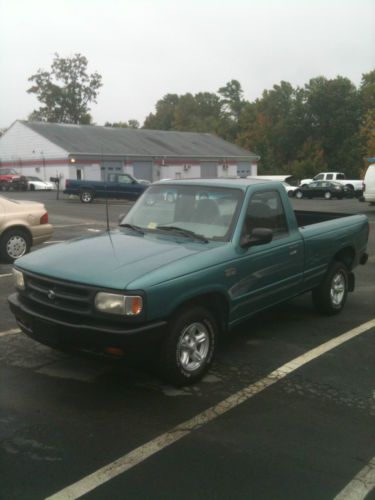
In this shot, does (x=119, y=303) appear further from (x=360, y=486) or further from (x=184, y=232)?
(x=360, y=486)

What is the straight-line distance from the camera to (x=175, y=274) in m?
4.00

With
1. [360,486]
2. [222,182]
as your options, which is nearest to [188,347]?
[360,486]

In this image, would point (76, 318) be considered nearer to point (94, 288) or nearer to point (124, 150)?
point (94, 288)

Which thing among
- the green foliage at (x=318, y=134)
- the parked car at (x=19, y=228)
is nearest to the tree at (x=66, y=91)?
the green foliage at (x=318, y=134)

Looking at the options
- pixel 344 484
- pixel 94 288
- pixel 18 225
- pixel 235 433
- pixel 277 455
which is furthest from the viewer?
pixel 18 225

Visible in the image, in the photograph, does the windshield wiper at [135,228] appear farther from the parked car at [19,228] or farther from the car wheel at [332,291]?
the parked car at [19,228]

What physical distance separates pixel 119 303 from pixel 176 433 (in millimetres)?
973

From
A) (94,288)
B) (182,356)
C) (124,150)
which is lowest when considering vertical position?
(182,356)

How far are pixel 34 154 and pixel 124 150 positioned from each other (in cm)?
821

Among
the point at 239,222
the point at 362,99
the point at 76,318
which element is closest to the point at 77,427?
the point at 76,318

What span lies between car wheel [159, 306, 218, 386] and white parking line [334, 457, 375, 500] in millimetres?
1528

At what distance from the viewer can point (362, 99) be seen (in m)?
69.1

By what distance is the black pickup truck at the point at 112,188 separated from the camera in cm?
2803

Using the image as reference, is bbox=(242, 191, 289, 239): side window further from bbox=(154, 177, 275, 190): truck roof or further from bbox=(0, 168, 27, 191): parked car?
bbox=(0, 168, 27, 191): parked car
